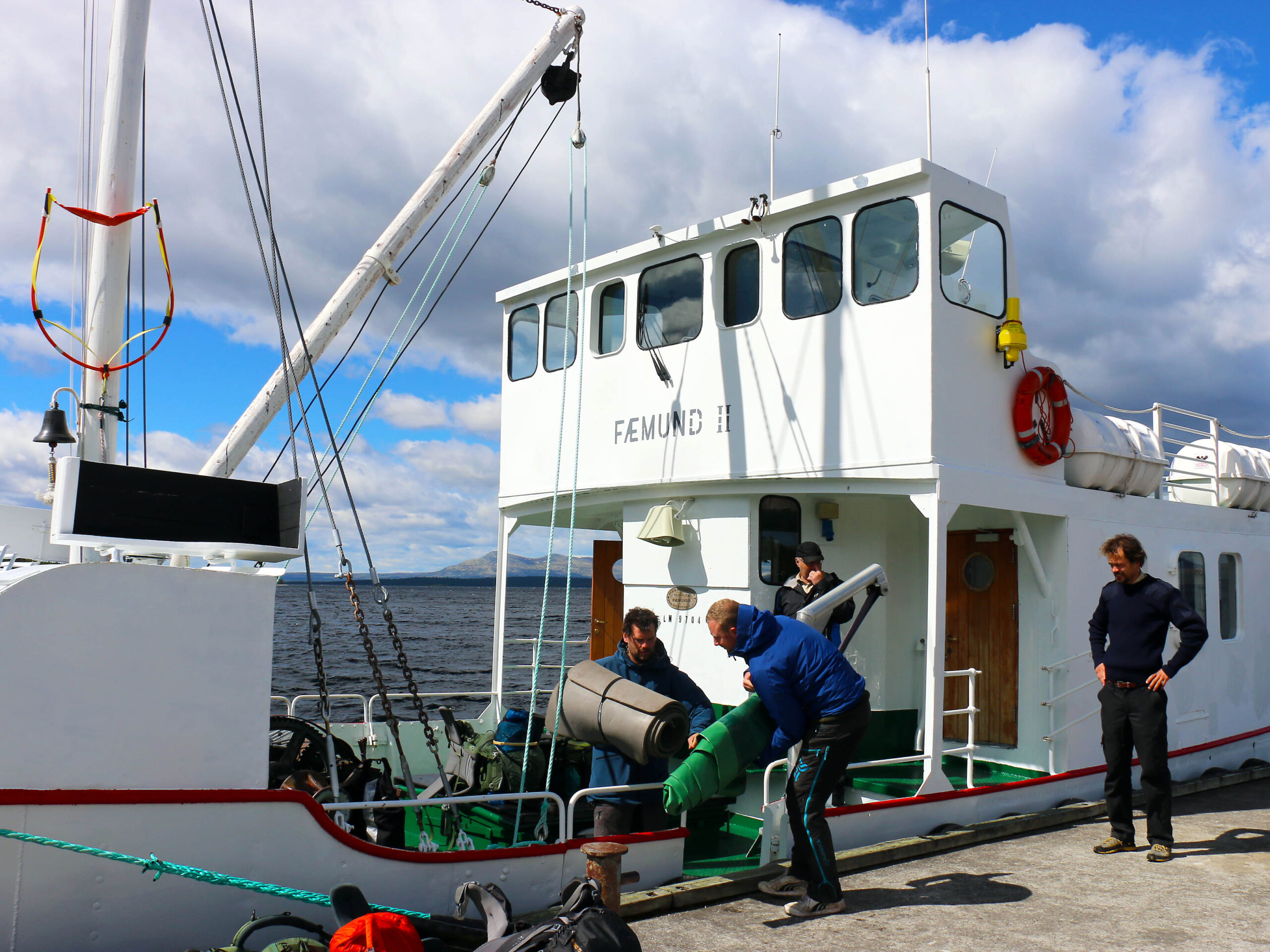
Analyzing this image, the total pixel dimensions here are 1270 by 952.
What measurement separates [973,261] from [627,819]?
5.08 metres

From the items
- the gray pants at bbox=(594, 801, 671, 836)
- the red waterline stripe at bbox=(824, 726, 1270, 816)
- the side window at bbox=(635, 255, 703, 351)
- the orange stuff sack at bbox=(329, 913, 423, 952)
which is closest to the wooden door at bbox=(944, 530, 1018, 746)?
the red waterline stripe at bbox=(824, 726, 1270, 816)

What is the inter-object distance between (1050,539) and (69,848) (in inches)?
285

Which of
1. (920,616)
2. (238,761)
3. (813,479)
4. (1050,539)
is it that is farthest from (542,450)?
(238,761)

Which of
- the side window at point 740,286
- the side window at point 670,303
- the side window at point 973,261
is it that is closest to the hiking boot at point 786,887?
the side window at point 973,261

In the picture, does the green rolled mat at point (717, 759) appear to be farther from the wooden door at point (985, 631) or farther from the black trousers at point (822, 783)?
the wooden door at point (985, 631)

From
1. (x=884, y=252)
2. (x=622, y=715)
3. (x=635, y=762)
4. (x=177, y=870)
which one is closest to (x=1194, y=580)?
(x=884, y=252)

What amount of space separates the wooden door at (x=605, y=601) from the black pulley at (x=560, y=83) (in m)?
4.66

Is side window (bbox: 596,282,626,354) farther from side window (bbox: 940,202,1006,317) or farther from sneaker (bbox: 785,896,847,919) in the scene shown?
sneaker (bbox: 785,896,847,919)

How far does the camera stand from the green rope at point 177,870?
3.80 metres

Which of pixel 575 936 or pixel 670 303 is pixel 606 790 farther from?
pixel 670 303

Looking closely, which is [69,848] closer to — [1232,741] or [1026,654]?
[1026,654]

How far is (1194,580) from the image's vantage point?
9430mm

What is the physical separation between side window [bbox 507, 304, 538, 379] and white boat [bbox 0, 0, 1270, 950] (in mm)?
46

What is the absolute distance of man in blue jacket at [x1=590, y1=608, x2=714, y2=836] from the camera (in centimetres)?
557
